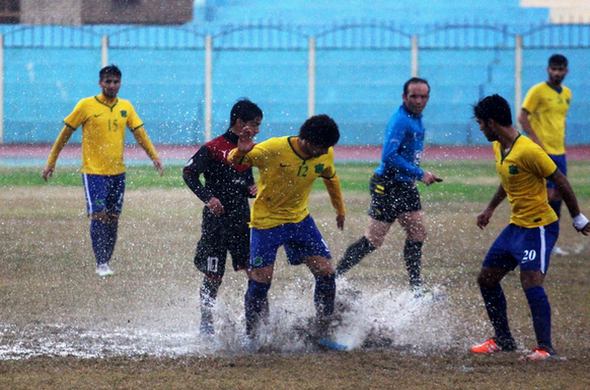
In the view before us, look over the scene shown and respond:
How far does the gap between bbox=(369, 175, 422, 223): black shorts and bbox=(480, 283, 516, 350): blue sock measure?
2.22 m

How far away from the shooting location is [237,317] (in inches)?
376

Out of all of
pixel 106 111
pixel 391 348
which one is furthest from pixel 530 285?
pixel 106 111

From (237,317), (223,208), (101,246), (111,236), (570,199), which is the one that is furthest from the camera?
(111,236)

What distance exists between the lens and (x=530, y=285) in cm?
835

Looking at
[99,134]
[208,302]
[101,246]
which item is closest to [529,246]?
[208,302]

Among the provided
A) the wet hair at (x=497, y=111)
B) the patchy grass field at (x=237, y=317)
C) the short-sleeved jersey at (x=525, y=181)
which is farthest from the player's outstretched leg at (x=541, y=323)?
the wet hair at (x=497, y=111)

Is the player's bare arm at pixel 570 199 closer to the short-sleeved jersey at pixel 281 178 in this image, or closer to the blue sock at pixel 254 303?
the short-sleeved jersey at pixel 281 178

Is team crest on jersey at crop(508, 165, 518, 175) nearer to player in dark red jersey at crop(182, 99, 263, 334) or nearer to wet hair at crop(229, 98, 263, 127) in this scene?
wet hair at crop(229, 98, 263, 127)

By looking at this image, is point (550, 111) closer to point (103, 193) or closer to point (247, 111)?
point (103, 193)

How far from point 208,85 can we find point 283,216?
22939 mm

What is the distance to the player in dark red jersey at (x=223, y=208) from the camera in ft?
29.4

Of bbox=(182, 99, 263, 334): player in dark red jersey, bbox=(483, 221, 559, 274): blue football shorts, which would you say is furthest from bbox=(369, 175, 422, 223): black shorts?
bbox=(483, 221, 559, 274): blue football shorts

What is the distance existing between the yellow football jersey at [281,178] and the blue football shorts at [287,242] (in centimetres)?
5

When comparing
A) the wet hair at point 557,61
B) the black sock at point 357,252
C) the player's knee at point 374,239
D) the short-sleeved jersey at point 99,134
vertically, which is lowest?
the black sock at point 357,252
